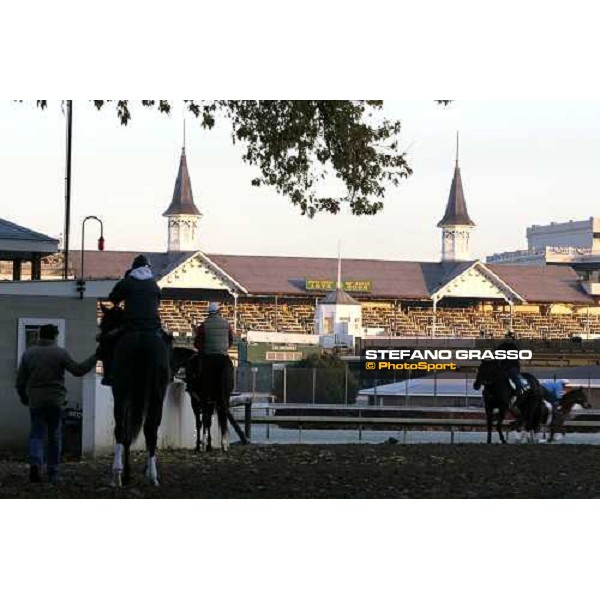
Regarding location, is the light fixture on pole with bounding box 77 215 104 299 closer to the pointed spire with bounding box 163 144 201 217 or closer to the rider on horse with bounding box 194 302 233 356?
the pointed spire with bounding box 163 144 201 217

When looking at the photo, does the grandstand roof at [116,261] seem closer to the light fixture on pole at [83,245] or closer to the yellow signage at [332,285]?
the light fixture on pole at [83,245]

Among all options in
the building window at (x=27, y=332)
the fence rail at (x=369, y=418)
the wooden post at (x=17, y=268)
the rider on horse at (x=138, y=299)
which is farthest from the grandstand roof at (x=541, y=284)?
the rider on horse at (x=138, y=299)

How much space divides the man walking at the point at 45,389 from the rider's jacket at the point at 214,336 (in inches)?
142

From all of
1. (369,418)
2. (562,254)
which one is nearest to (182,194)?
(369,418)

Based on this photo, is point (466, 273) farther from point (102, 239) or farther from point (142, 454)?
point (142, 454)

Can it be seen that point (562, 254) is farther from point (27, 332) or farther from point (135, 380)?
point (135, 380)

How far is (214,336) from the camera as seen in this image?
56.4ft

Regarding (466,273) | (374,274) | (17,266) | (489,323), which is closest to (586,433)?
(489,323)

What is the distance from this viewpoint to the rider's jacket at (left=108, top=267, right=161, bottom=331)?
1209 cm

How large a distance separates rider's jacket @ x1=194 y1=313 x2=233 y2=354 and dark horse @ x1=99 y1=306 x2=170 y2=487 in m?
4.61

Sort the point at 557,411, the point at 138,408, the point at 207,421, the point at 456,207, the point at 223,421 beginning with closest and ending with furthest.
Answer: the point at 138,408
the point at 223,421
the point at 207,421
the point at 456,207
the point at 557,411

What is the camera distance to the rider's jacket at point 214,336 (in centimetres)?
1716

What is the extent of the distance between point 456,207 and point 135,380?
8566 millimetres
